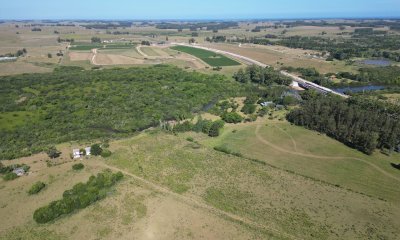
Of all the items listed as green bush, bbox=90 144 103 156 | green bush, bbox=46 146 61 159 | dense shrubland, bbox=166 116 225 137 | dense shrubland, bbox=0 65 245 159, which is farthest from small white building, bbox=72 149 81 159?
dense shrubland, bbox=166 116 225 137

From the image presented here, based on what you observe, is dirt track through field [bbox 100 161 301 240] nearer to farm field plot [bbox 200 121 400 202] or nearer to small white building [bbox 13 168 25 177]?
small white building [bbox 13 168 25 177]

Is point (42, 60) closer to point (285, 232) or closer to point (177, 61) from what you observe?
point (177, 61)

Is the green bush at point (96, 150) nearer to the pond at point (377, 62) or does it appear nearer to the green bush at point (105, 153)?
the green bush at point (105, 153)

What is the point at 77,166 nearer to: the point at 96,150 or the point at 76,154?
the point at 76,154

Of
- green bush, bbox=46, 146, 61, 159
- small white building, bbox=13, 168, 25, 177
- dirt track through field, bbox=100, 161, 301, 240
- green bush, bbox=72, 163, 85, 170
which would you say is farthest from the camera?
green bush, bbox=46, 146, 61, 159

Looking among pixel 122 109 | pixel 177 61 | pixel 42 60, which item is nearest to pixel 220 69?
pixel 177 61
